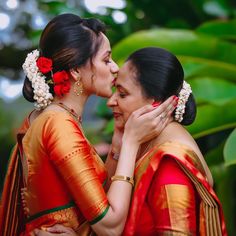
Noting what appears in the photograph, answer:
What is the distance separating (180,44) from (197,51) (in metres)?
0.11

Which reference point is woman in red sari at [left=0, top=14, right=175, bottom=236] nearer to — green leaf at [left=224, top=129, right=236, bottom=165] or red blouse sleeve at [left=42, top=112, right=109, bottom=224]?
red blouse sleeve at [left=42, top=112, right=109, bottom=224]

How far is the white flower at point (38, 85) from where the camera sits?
212 cm

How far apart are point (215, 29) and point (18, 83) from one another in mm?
2995

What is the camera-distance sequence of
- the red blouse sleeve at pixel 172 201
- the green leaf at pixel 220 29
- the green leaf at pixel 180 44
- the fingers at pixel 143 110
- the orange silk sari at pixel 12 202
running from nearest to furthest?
the red blouse sleeve at pixel 172 201
the fingers at pixel 143 110
the orange silk sari at pixel 12 202
the green leaf at pixel 180 44
the green leaf at pixel 220 29

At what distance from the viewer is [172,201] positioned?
1962 mm

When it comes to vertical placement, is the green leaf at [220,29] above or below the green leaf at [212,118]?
above

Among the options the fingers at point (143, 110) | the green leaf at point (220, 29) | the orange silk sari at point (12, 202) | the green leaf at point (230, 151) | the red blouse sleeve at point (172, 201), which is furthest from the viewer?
the green leaf at point (220, 29)

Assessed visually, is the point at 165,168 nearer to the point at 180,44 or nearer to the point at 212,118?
the point at 212,118

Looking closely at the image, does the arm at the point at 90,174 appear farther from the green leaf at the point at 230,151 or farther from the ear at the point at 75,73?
the green leaf at the point at 230,151

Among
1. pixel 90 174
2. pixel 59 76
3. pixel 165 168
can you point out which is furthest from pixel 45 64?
pixel 165 168

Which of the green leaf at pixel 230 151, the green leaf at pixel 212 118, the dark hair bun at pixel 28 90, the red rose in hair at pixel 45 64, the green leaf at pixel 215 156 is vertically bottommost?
the green leaf at pixel 215 156

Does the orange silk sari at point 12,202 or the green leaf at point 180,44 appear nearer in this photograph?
the orange silk sari at point 12,202

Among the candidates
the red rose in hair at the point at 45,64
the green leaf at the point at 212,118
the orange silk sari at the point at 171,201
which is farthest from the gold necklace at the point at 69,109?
the green leaf at the point at 212,118

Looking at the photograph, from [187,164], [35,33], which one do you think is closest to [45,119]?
[187,164]
